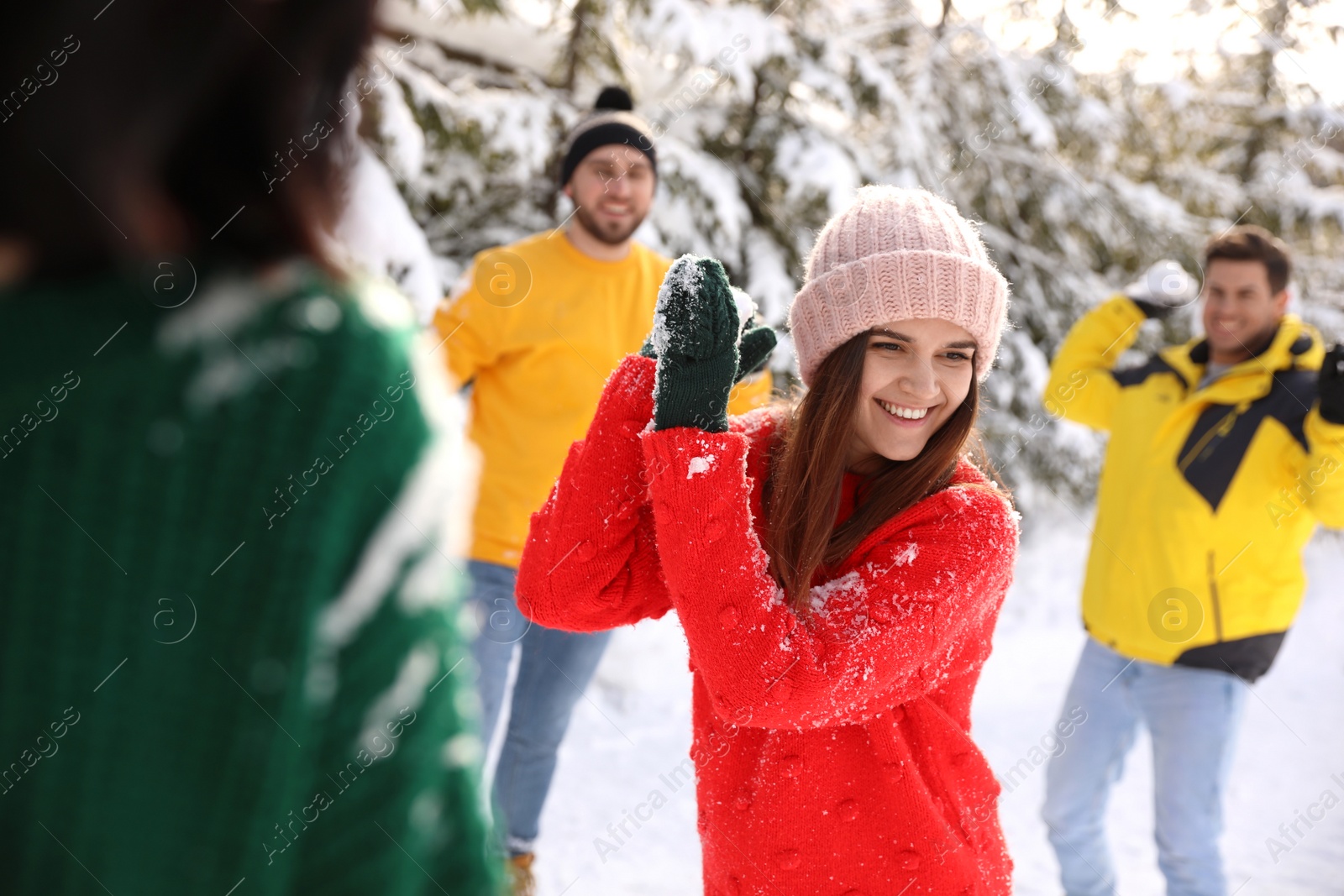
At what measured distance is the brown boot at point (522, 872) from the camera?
10.3 feet

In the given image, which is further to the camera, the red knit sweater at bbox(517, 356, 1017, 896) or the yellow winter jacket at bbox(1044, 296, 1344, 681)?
the yellow winter jacket at bbox(1044, 296, 1344, 681)

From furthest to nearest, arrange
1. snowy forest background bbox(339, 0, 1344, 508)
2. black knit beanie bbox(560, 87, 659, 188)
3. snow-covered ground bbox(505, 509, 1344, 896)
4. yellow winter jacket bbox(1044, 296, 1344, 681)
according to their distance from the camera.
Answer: snowy forest background bbox(339, 0, 1344, 508), snow-covered ground bbox(505, 509, 1344, 896), black knit beanie bbox(560, 87, 659, 188), yellow winter jacket bbox(1044, 296, 1344, 681)

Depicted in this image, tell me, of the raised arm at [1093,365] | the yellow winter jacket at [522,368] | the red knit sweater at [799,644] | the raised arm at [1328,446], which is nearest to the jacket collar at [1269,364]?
the raised arm at [1328,446]

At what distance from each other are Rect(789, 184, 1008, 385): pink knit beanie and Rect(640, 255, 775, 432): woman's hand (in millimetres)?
338

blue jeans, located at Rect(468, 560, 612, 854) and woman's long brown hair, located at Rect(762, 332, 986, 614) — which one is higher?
woman's long brown hair, located at Rect(762, 332, 986, 614)

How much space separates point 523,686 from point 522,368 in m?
1.09

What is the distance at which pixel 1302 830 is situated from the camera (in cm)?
441

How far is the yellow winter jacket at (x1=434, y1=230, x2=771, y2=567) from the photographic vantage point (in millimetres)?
3141

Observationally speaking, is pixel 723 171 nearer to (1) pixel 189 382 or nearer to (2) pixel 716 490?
(2) pixel 716 490

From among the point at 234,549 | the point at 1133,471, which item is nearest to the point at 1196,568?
the point at 1133,471

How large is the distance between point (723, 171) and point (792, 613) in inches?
177

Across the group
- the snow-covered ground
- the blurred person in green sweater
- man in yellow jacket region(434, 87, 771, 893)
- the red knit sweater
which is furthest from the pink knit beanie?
the snow-covered ground

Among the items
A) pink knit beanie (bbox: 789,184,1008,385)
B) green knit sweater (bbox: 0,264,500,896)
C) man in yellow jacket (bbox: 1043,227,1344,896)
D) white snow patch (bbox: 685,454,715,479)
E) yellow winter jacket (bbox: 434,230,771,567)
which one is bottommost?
man in yellow jacket (bbox: 1043,227,1344,896)

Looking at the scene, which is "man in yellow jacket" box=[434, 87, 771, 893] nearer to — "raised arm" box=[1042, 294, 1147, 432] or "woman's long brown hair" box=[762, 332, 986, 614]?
"woman's long brown hair" box=[762, 332, 986, 614]
